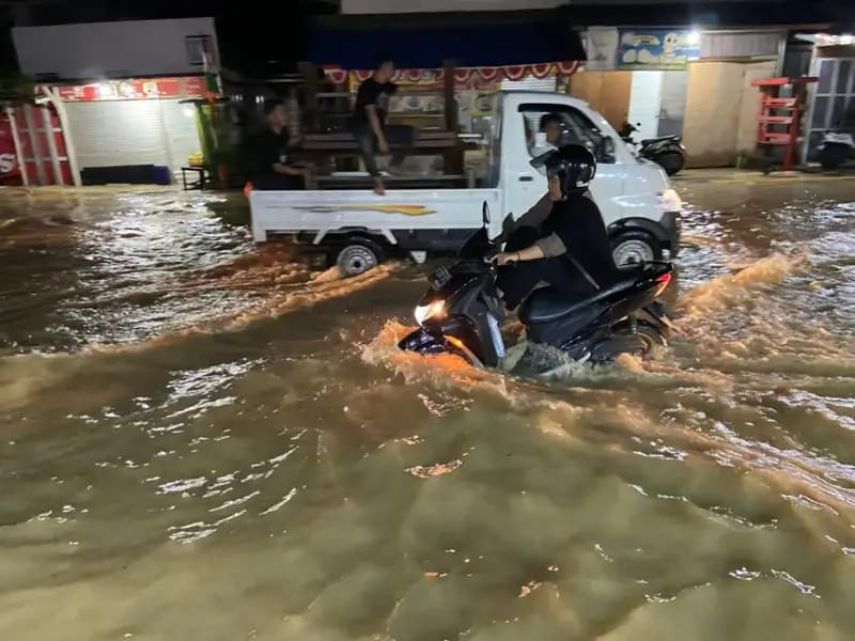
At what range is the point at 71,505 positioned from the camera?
382 centimetres

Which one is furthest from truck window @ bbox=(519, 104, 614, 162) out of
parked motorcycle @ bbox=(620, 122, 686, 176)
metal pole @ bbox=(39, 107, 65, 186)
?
metal pole @ bbox=(39, 107, 65, 186)

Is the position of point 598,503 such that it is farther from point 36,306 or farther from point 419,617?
point 36,306

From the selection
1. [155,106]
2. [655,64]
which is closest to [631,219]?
[655,64]

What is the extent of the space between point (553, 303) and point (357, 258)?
3744 millimetres

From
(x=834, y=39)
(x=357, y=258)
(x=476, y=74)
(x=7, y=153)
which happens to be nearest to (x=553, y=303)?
(x=357, y=258)

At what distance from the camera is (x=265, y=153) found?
27.4 ft

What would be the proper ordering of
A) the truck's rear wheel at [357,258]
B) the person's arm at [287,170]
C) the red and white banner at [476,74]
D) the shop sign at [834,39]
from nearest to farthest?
the truck's rear wheel at [357,258], the person's arm at [287,170], the red and white banner at [476,74], the shop sign at [834,39]

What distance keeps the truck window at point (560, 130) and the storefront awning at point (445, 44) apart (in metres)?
5.98

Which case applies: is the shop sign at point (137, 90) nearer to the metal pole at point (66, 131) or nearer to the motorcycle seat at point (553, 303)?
the metal pole at point (66, 131)

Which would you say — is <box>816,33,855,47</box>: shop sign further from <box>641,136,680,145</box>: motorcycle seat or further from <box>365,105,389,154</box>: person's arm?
<box>365,105,389,154</box>: person's arm

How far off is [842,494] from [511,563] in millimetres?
1902

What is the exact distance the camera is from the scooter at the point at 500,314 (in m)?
4.66

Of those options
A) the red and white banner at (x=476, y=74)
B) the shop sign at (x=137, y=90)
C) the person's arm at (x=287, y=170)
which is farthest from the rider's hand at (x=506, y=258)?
the shop sign at (x=137, y=90)

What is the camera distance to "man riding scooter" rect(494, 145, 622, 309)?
14.4 feet
